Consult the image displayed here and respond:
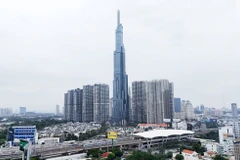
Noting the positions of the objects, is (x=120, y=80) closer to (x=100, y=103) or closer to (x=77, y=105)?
(x=100, y=103)

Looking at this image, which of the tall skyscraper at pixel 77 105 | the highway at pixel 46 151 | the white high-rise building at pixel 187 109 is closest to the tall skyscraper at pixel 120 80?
the tall skyscraper at pixel 77 105

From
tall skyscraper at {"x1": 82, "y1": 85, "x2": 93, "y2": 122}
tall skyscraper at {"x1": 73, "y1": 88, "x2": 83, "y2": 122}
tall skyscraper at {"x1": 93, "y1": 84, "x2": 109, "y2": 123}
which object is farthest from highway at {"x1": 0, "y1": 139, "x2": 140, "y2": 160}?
tall skyscraper at {"x1": 73, "y1": 88, "x2": 83, "y2": 122}

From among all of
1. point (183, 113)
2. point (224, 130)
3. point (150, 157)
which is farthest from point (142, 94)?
point (150, 157)

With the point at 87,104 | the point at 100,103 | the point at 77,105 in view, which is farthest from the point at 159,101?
the point at 77,105

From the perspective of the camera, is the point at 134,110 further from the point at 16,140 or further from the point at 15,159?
the point at 15,159

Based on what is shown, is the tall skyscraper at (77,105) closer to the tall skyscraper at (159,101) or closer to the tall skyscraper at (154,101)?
the tall skyscraper at (154,101)

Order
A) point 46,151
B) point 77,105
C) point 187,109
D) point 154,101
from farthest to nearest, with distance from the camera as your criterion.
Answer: point 187,109
point 77,105
point 154,101
point 46,151

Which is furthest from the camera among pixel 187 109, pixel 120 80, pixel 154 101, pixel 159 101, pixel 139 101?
pixel 120 80

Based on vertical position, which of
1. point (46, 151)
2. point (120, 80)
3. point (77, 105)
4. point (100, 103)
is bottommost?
point (46, 151)
